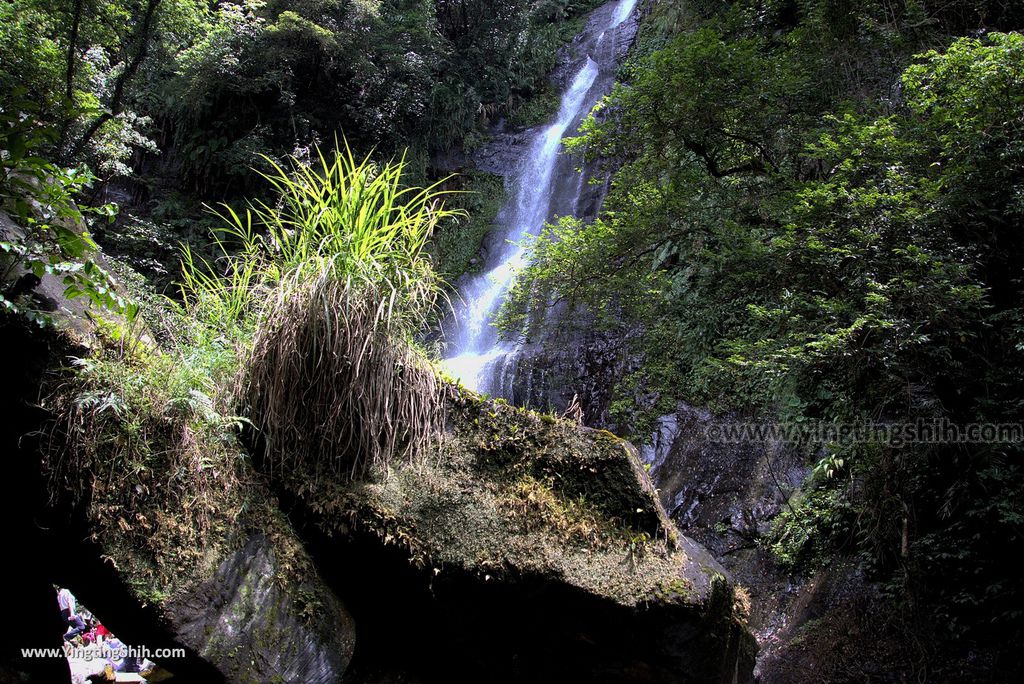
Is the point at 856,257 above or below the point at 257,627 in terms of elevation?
below

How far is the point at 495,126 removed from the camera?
15.2 meters

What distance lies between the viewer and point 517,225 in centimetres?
1275

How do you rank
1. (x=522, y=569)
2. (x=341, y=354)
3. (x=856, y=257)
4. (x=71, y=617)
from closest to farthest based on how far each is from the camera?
(x=522, y=569) → (x=341, y=354) → (x=856, y=257) → (x=71, y=617)

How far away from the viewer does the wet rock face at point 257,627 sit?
2.02 metres

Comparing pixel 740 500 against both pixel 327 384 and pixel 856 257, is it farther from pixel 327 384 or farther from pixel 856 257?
pixel 327 384

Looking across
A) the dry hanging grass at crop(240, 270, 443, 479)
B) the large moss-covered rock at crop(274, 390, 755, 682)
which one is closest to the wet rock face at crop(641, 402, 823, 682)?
the large moss-covered rock at crop(274, 390, 755, 682)

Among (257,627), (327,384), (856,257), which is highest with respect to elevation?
(327,384)

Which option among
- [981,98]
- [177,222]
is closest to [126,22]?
[177,222]

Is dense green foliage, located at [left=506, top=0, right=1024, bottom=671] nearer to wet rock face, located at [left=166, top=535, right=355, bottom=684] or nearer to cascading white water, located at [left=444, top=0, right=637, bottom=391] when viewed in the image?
cascading white water, located at [left=444, top=0, right=637, bottom=391]

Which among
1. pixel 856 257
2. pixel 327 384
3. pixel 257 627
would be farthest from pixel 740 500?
pixel 257 627

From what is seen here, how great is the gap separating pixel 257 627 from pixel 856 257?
4.13m

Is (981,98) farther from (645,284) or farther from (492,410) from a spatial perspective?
(492,410)

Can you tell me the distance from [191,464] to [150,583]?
0.38 meters

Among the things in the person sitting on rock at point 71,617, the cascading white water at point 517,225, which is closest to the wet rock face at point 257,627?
the person sitting on rock at point 71,617
